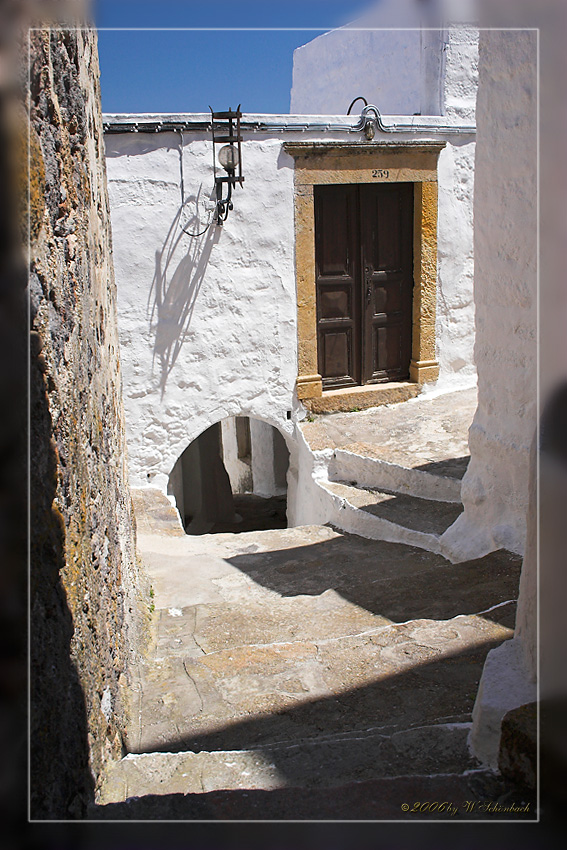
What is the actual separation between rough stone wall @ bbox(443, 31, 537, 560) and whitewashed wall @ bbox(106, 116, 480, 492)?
377 centimetres

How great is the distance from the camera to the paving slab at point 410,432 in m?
6.89

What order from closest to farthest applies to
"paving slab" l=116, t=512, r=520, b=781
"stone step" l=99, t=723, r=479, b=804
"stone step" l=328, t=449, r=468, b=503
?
"stone step" l=99, t=723, r=479, b=804 < "paving slab" l=116, t=512, r=520, b=781 < "stone step" l=328, t=449, r=468, b=503

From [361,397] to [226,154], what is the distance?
3.01 metres

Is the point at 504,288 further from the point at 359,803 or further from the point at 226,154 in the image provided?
the point at 226,154

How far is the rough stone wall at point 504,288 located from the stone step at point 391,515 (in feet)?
3.03

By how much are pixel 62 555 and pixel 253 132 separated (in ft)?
21.8

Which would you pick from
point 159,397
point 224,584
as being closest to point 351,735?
point 224,584

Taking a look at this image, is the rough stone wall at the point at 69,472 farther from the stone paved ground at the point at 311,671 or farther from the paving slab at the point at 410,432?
the paving slab at the point at 410,432

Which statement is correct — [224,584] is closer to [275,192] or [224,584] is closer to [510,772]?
[510,772]

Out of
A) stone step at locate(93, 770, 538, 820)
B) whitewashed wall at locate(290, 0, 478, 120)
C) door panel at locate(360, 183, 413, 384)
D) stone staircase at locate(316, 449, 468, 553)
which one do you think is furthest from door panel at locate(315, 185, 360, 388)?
stone step at locate(93, 770, 538, 820)

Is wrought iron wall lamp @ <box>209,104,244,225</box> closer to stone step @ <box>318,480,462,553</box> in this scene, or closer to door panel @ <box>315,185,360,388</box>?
door panel @ <box>315,185,360,388</box>

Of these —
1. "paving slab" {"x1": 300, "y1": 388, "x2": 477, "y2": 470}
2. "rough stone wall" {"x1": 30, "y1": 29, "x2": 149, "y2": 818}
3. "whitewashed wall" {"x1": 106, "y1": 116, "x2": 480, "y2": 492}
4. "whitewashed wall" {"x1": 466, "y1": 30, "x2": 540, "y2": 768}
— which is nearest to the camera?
"rough stone wall" {"x1": 30, "y1": 29, "x2": 149, "y2": 818}

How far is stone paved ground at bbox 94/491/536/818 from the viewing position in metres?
2.30

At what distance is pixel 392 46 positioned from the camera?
31.7 feet
